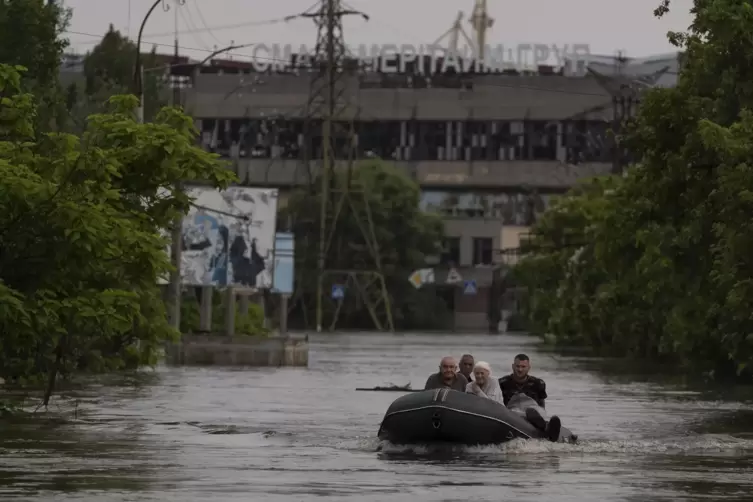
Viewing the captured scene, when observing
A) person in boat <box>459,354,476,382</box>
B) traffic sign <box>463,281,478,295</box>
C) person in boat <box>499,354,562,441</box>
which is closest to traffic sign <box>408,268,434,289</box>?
traffic sign <box>463,281,478,295</box>

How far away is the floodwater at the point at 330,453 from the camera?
83.6 feet

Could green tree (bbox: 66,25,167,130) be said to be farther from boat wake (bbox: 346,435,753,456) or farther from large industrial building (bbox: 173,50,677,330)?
boat wake (bbox: 346,435,753,456)

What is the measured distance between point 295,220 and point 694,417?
105m

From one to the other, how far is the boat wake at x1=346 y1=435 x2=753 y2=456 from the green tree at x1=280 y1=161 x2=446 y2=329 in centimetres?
10863

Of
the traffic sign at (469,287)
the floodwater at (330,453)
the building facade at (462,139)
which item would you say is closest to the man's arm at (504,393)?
the floodwater at (330,453)

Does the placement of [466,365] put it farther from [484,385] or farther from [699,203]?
[699,203]

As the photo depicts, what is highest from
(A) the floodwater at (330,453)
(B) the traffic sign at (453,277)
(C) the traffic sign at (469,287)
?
(B) the traffic sign at (453,277)

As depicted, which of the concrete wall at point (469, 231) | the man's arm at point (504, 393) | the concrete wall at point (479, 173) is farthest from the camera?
the concrete wall at point (479, 173)

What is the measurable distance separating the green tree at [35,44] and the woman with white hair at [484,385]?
25.4 m

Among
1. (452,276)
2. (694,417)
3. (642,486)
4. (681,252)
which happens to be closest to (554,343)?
(452,276)

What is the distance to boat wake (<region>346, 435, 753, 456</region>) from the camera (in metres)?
32.6

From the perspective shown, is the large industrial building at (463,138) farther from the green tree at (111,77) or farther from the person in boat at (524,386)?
the person in boat at (524,386)

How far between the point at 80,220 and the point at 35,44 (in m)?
25.4

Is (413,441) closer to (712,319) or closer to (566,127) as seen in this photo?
(712,319)
